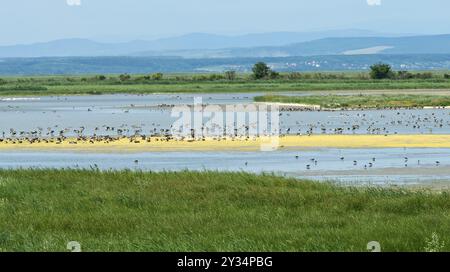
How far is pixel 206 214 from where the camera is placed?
19.7 m

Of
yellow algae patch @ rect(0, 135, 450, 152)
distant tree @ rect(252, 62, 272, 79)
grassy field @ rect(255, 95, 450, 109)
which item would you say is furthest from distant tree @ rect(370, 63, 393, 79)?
yellow algae patch @ rect(0, 135, 450, 152)

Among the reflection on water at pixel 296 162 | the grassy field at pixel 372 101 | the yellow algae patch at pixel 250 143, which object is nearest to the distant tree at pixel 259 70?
the grassy field at pixel 372 101

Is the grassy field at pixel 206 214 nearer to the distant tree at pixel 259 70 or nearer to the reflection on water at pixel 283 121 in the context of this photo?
the reflection on water at pixel 283 121

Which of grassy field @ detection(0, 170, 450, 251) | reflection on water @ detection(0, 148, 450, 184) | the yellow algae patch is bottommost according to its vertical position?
the yellow algae patch

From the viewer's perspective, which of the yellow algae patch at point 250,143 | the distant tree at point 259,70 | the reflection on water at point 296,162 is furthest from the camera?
the distant tree at point 259,70

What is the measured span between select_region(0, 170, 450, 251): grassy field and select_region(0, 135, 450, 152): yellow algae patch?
17647mm

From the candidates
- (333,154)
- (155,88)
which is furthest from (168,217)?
(155,88)

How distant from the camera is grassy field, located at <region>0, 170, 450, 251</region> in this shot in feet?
52.5

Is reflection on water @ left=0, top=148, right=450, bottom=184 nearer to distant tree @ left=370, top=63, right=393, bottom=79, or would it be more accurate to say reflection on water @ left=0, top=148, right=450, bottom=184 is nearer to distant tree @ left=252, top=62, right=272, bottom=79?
distant tree @ left=370, top=63, right=393, bottom=79

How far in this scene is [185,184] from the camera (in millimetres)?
24344

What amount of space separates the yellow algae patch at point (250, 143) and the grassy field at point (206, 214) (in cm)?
1765

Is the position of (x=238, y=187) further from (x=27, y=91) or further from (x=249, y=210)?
(x=27, y=91)

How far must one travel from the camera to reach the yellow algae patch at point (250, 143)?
146 feet

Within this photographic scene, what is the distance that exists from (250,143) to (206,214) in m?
26.7
